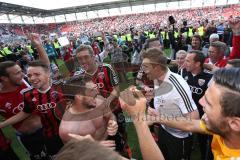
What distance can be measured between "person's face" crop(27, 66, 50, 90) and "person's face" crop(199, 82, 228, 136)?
237cm

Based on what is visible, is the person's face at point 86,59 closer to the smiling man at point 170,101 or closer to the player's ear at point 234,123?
the smiling man at point 170,101

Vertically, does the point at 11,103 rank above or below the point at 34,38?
below

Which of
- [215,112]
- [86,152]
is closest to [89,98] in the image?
Answer: [215,112]

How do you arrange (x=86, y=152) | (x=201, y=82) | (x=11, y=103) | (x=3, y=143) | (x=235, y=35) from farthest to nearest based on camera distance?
(x=235, y=35)
(x=201, y=82)
(x=11, y=103)
(x=3, y=143)
(x=86, y=152)

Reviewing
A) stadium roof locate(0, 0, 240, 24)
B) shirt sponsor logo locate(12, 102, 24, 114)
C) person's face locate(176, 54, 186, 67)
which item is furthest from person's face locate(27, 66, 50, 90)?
stadium roof locate(0, 0, 240, 24)

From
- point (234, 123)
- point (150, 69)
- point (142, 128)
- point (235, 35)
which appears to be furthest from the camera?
point (235, 35)

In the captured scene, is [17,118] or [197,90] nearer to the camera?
[17,118]

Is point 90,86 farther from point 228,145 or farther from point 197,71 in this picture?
point 197,71

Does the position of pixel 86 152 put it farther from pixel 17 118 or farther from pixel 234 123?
pixel 17 118

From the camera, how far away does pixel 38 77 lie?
3502 mm

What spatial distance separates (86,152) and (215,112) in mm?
1178

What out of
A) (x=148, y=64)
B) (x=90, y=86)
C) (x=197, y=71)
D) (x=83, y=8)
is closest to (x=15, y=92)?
(x=90, y=86)

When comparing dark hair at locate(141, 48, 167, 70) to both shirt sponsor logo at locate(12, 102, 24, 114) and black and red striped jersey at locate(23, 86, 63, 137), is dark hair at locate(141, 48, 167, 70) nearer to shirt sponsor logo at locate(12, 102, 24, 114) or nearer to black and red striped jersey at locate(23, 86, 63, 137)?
black and red striped jersey at locate(23, 86, 63, 137)

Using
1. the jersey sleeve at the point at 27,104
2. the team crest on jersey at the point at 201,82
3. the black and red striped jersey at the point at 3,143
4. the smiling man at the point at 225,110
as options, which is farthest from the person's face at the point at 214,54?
the black and red striped jersey at the point at 3,143
